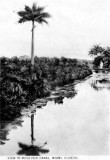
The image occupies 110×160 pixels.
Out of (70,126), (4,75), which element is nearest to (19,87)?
(4,75)

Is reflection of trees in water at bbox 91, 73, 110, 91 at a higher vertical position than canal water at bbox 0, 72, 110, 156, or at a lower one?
higher

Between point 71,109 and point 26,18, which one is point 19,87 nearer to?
point 71,109

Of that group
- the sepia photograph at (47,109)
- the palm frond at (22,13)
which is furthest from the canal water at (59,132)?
the palm frond at (22,13)

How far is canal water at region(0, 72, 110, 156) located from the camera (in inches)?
345

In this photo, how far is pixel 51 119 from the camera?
12047 millimetres

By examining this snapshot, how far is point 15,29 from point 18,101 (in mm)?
7653

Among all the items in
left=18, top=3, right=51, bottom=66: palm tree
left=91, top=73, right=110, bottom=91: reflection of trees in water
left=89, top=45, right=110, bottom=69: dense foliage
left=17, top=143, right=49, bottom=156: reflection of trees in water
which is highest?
left=18, top=3, right=51, bottom=66: palm tree

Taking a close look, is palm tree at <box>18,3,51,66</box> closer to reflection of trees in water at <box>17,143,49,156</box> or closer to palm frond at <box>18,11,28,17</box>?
palm frond at <box>18,11,28,17</box>

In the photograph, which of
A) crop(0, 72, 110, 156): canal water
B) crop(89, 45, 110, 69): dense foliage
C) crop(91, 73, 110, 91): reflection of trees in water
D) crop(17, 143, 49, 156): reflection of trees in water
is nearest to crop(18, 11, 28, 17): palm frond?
crop(91, 73, 110, 91): reflection of trees in water

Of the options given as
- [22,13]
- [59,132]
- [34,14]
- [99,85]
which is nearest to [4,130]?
[59,132]

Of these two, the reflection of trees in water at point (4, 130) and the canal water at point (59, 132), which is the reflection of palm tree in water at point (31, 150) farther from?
the reflection of trees in water at point (4, 130)

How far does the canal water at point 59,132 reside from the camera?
8.77 metres

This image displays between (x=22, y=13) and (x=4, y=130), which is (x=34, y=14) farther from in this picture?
(x=4, y=130)

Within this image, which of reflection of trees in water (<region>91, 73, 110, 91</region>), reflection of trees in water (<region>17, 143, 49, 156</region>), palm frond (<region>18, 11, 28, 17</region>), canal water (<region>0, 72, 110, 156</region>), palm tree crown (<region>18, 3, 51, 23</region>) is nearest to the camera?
reflection of trees in water (<region>17, 143, 49, 156</region>)
